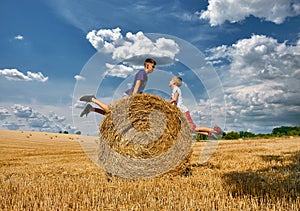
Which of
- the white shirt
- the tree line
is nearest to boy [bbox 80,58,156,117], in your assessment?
the white shirt

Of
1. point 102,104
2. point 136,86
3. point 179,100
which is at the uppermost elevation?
point 136,86

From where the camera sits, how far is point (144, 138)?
237 inches

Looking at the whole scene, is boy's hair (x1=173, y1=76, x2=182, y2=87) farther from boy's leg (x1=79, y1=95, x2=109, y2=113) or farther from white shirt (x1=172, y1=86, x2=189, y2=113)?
boy's leg (x1=79, y1=95, x2=109, y2=113)

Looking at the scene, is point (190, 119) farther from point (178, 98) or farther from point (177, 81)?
point (177, 81)

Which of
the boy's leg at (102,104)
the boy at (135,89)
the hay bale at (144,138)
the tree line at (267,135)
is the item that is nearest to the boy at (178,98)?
the hay bale at (144,138)

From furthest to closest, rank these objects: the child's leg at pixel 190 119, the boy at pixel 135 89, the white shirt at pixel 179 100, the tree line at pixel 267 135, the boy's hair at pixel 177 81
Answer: the tree line at pixel 267 135 < the boy's hair at pixel 177 81 < the white shirt at pixel 179 100 < the child's leg at pixel 190 119 < the boy at pixel 135 89

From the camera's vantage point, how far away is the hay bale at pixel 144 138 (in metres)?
5.73

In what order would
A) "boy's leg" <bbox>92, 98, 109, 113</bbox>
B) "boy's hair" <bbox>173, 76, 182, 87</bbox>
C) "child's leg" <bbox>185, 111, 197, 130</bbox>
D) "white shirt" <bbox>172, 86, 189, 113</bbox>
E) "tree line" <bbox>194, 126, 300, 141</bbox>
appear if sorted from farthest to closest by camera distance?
"tree line" <bbox>194, 126, 300, 141</bbox> → "boy's hair" <bbox>173, 76, 182, 87</bbox> → "white shirt" <bbox>172, 86, 189, 113</bbox> → "child's leg" <bbox>185, 111, 197, 130</bbox> → "boy's leg" <bbox>92, 98, 109, 113</bbox>

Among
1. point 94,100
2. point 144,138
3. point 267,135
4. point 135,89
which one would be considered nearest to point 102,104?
point 94,100

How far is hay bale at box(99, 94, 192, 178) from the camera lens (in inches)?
225

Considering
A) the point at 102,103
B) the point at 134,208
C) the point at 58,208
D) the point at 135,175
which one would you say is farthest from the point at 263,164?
the point at 58,208

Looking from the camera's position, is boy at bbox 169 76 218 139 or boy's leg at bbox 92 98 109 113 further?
boy at bbox 169 76 218 139

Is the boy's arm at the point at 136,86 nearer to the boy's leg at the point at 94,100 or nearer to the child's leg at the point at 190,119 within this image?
the boy's leg at the point at 94,100

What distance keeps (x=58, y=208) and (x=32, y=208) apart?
30cm
